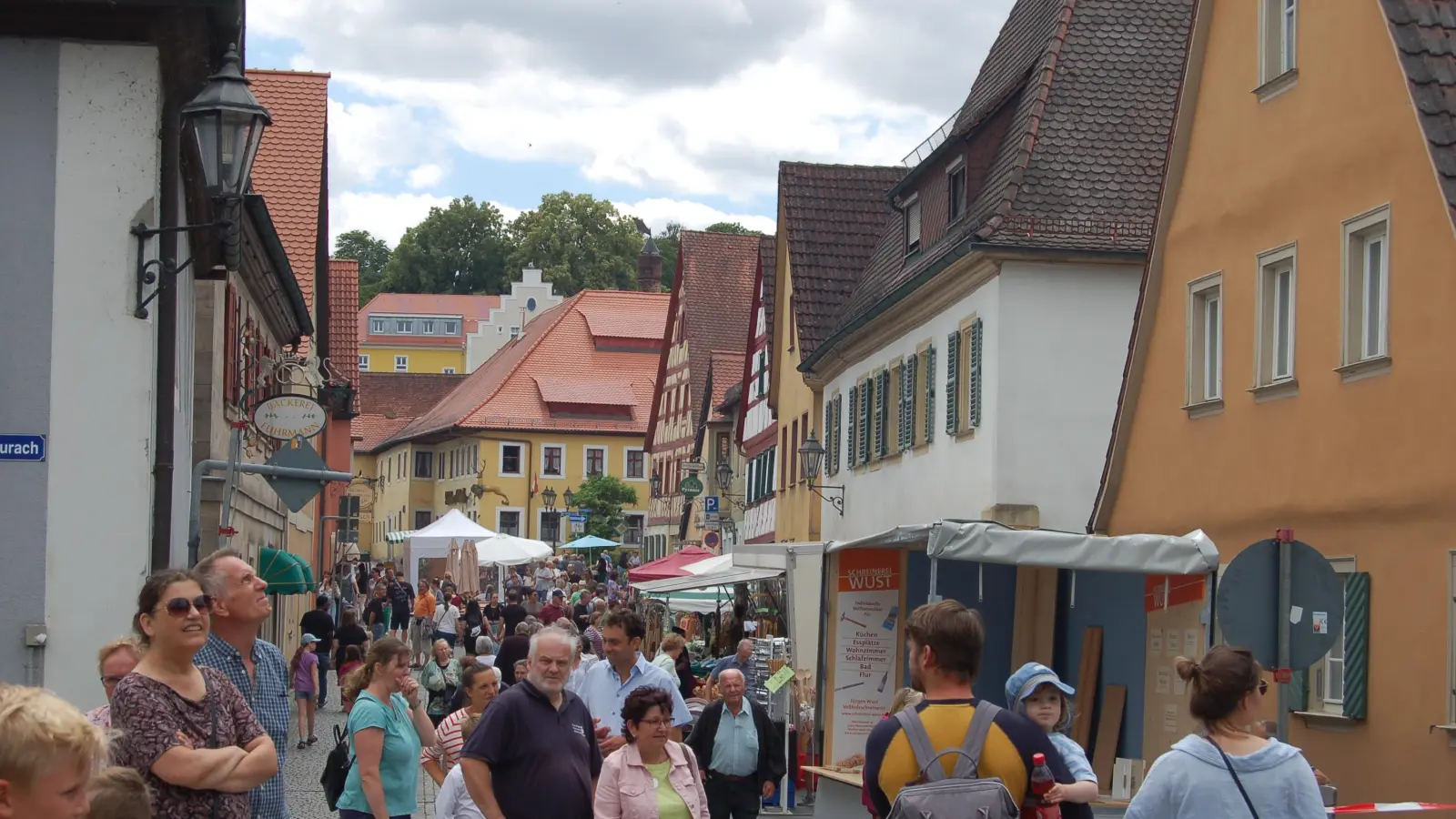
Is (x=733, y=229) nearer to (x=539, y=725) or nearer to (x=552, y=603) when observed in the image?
(x=552, y=603)

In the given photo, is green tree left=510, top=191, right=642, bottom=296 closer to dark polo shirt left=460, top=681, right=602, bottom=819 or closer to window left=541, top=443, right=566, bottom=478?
window left=541, top=443, right=566, bottom=478

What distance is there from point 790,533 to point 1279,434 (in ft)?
82.5

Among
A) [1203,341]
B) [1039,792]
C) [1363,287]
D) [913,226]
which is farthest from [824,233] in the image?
[1039,792]

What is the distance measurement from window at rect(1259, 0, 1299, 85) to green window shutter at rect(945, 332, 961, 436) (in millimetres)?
9967

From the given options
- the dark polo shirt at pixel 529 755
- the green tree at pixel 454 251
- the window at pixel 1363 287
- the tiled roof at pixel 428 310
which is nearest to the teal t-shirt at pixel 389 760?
the dark polo shirt at pixel 529 755

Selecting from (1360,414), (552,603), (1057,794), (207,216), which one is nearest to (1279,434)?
(1360,414)

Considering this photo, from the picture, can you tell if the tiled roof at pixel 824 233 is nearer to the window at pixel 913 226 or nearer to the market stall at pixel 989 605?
the window at pixel 913 226

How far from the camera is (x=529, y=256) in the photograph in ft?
393

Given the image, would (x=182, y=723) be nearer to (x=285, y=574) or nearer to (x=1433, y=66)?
(x=1433, y=66)

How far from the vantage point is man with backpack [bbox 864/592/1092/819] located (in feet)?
18.9

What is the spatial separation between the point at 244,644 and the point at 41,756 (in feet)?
10.2

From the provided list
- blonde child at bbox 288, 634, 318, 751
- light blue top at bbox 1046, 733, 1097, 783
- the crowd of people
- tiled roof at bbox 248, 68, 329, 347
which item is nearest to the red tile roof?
tiled roof at bbox 248, 68, 329, 347

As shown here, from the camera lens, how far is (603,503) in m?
80.9

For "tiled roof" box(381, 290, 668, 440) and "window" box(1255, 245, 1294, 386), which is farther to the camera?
"tiled roof" box(381, 290, 668, 440)
